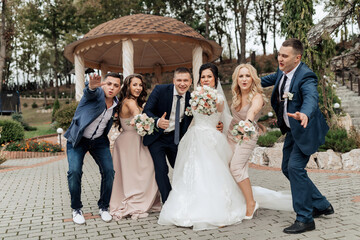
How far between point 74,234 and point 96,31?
1070 centimetres

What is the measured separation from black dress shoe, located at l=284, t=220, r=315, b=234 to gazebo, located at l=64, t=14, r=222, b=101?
9.78 meters

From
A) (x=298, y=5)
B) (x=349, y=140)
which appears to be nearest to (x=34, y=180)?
(x=349, y=140)

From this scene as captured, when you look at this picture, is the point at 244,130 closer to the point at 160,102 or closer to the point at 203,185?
the point at 203,185

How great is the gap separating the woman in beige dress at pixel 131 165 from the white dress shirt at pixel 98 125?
330 mm

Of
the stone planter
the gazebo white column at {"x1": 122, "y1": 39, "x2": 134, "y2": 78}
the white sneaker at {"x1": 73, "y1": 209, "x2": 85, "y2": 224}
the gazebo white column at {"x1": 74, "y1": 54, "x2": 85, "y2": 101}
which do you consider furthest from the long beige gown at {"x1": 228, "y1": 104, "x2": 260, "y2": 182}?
the gazebo white column at {"x1": 74, "y1": 54, "x2": 85, "y2": 101}

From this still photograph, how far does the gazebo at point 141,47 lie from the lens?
1240 centimetres

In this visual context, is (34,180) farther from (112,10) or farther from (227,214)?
(112,10)

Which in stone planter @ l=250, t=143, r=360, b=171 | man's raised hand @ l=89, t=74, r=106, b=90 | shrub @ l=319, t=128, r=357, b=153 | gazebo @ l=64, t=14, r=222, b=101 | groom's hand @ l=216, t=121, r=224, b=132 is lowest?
stone planter @ l=250, t=143, r=360, b=171

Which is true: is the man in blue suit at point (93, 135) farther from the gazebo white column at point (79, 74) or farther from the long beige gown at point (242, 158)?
the gazebo white column at point (79, 74)

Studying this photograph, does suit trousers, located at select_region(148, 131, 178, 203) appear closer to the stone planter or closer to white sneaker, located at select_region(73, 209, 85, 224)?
white sneaker, located at select_region(73, 209, 85, 224)

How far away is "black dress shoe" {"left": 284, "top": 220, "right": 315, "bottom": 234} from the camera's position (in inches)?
147

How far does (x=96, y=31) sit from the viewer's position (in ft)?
43.2

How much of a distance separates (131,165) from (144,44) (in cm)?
1112

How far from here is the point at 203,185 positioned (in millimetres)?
4168
